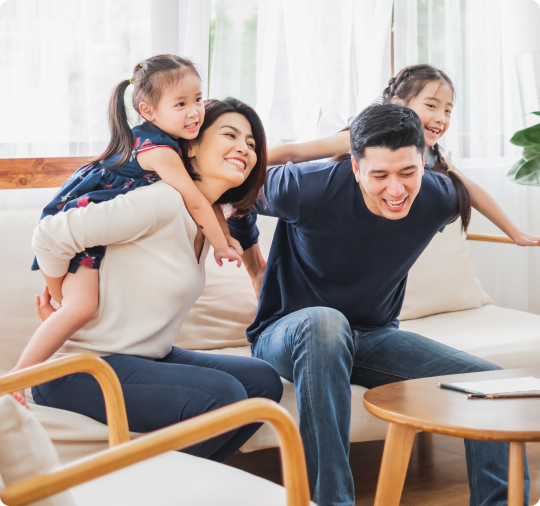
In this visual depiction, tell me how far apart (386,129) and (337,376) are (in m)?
0.61

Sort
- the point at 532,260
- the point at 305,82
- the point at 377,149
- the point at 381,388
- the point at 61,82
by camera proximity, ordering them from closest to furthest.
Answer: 1. the point at 381,388
2. the point at 377,149
3. the point at 61,82
4. the point at 305,82
5. the point at 532,260

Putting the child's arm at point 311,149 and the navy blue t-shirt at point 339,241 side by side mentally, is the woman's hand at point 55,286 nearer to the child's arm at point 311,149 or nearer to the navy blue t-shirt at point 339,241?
the navy blue t-shirt at point 339,241

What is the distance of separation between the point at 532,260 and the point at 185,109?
2.47m

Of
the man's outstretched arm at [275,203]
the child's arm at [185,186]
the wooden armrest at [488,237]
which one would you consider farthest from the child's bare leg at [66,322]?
the wooden armrest at [488,237]

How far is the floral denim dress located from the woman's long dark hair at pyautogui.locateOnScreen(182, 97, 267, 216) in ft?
0.25

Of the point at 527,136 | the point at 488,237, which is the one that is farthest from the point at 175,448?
the point at 527,136

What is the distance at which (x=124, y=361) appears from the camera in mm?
1482

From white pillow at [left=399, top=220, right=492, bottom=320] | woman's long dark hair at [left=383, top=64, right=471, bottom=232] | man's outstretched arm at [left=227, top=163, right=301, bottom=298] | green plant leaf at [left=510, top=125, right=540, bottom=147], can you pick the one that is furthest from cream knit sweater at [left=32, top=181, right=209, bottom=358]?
green plant leaf at [left=510, top=125, right=540, bottom=147]

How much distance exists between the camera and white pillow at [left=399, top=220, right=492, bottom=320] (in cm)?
247

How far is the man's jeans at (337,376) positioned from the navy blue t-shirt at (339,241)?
0.12 meters

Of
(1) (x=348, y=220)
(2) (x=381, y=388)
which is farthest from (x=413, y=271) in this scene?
(2) (x=381, y=388)

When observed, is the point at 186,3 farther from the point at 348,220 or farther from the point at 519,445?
the point at 519,445

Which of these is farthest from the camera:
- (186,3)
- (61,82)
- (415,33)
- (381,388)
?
(415,33)

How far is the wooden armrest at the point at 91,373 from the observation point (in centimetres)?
109
